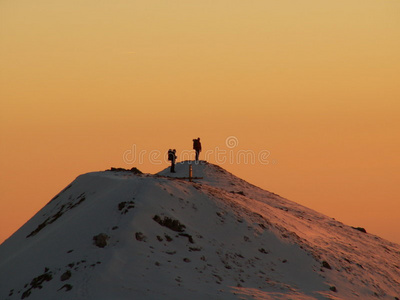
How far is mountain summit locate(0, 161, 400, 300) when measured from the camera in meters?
29.0

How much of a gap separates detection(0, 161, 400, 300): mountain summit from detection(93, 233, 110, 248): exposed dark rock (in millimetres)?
41

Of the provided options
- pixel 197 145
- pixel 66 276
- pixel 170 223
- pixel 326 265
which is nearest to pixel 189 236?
pixel 170 223

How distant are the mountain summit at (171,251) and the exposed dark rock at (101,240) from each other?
0.04 meters

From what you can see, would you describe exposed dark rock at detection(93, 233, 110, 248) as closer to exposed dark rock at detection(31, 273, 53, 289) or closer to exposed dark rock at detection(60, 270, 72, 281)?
exposed dark rock at detection(60, 270, 72, 281)

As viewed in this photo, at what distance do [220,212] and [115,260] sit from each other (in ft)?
28.8

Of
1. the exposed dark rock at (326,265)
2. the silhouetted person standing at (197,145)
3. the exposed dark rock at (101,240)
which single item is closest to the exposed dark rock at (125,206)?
the exposed dark rock at (101,240)

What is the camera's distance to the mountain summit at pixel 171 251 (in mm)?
29000

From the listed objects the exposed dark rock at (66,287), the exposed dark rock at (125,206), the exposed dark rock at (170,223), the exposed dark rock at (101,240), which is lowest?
the exposed dark rock at (66,287)

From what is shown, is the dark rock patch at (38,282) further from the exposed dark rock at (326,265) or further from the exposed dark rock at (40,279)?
the exposed dark rock at (326,265)

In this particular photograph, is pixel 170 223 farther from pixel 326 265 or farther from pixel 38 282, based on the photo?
pixel 326 265

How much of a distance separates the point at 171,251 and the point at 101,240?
2.92 metres

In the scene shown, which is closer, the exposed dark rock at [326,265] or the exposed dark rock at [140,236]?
the exposed dark rock at [140,236]

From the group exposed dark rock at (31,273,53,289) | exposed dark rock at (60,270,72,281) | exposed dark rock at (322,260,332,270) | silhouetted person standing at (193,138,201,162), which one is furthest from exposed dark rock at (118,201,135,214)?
silhouetted person standing at (193,138,201,162)

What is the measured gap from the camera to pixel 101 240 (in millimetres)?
30703
